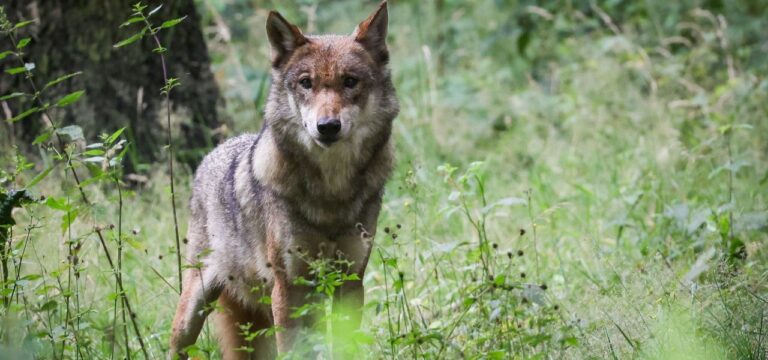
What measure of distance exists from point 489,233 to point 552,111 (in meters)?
2.82

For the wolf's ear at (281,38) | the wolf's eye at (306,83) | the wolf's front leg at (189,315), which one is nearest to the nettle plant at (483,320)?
the wolf's eye at (306,83)

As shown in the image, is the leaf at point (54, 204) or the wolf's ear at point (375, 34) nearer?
the leaf at point (54, 204)

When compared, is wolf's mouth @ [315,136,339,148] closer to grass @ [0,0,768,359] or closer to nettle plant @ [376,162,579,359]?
nettle plant @ [376,162,579,359]

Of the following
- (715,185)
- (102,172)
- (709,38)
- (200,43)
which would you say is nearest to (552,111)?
(709,38)

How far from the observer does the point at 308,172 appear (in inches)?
161

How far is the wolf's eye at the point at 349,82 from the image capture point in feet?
13.1

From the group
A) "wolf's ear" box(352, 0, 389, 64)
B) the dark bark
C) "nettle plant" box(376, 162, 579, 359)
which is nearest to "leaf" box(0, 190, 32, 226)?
"nettle plant" box(376, 162, 579, 359)

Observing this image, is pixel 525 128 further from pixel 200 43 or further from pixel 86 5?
pixel 86 5

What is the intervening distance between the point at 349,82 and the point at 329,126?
32 centimetres

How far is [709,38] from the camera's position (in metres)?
8.08

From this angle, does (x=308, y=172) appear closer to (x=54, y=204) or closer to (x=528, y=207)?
(x=54, y=204)

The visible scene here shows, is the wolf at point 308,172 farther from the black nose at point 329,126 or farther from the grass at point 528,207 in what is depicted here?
the grass at point 528,207

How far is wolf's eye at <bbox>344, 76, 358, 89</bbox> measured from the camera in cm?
398

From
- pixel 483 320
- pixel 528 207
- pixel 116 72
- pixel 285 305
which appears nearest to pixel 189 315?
pixel 285 305
